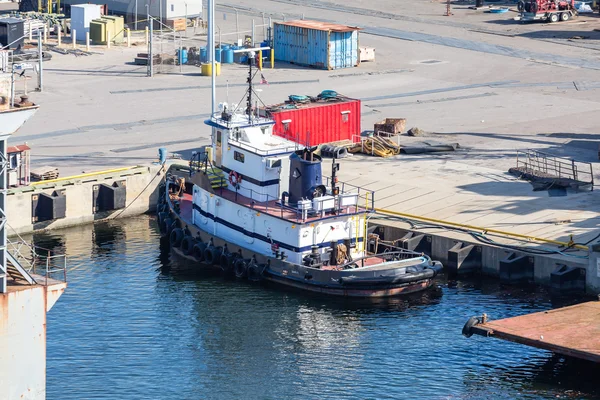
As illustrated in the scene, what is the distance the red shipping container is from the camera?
5678 cm

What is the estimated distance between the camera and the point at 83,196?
5125cm

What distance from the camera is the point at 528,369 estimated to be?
118 ft

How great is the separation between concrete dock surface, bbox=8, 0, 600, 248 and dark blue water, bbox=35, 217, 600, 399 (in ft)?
26.0

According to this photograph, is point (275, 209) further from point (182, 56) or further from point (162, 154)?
point (182, 56)

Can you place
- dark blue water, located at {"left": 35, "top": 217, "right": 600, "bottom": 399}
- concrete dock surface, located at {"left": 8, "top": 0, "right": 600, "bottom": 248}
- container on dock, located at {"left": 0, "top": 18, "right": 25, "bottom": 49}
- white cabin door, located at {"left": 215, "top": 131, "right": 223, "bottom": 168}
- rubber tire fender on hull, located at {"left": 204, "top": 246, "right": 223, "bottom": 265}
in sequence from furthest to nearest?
1. container on dock, located at {"left": 0, "top": 18, "right": 25, "bottom": 49}
2. concrete dock surface, located at {"left": 8, "top": 0, "right": 600, "bottom": 248}
3. white cabin door, located at {"left": 215, "top": 131, "right": 223, "bottom": 168}
4. rubber tire fender on hull, located at {"left": 204, "top": 246, "right": 223, "bottom": 265}
5. dark blue water, located at {"left": 35, "top": 217, "right": 600, "bottom": 399}

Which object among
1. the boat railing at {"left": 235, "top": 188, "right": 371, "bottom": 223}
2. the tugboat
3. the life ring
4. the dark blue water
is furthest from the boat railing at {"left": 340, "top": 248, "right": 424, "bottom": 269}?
the life ring

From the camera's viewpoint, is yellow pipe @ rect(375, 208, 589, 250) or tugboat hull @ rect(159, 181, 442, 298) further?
yellow pipe @ rect(375, 208, 589, 250)

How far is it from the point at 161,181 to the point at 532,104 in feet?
81.9


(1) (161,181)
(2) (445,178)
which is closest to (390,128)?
(2) (445,178)

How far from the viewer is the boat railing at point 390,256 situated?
141 ft

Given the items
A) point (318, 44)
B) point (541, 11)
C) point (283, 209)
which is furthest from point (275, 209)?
point (541, 11)

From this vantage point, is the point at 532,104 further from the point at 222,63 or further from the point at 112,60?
the point at 112,60

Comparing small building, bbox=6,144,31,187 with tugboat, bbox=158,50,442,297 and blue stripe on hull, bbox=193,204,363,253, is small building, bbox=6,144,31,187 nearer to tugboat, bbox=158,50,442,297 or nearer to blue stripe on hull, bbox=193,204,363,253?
tugboat, bbox=158,50,442,297

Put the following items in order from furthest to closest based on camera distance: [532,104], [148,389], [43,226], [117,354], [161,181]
Answer: [532,104], [161,181], [43,226], [117,354], [148,389]
